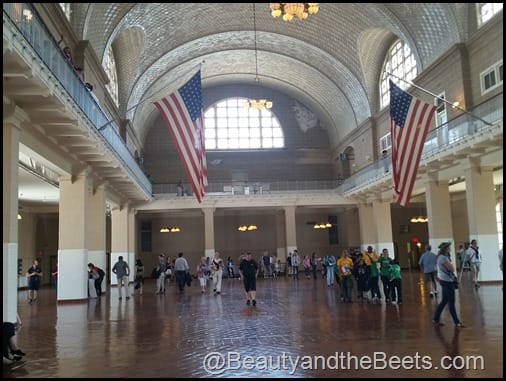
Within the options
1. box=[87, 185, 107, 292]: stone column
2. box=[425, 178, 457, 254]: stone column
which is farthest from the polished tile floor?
box=[425, 178, 457, 254]: stone column

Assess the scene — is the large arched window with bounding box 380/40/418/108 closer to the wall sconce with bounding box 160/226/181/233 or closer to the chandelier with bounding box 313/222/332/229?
the chandelier with bounding box 313/222/332/229

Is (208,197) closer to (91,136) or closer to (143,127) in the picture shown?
(143,127)

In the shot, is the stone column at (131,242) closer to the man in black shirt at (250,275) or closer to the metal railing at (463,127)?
the metal railing at (463,127)

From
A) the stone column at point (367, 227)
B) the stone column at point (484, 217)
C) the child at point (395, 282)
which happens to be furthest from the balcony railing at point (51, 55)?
the stone column at point (367, 227)

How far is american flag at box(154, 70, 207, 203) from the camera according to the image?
37.8ft

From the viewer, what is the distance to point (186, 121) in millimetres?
11859

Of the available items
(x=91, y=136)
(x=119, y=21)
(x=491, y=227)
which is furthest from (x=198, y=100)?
(x=491, y=227)

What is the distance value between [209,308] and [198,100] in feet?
18.1

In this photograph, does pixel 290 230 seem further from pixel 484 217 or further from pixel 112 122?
pixel 112 122

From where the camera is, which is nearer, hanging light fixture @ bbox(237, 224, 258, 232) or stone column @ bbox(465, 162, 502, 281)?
stone column @ bbox(465, 162, 502, 281)

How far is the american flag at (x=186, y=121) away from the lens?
11.5 m

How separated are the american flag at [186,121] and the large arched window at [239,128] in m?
28.1

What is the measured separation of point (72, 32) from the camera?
1741 cm

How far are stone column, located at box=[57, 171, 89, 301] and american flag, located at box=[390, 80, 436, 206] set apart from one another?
10577mm
